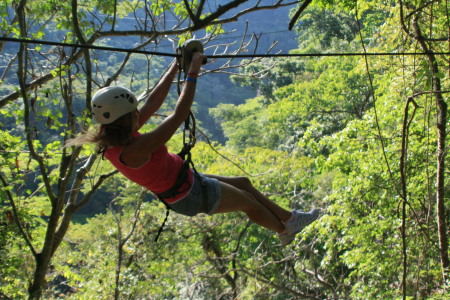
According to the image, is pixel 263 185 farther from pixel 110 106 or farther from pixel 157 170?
pixel 110 106

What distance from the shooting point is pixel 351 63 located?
1531 cm

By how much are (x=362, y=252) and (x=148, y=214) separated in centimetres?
537

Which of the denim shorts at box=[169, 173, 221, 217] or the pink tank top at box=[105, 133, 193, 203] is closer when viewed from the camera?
the pink tank top at box=[105, 133, 193, 203]

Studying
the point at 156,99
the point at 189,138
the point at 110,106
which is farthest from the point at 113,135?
the point at 156,99

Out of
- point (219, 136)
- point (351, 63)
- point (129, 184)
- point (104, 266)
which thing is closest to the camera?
point (104, 266)

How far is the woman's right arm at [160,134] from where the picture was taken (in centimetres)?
200

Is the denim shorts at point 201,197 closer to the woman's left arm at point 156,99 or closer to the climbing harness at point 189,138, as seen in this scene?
the climbing harness at point 189,138

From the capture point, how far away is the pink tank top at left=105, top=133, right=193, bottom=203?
2.16 meters

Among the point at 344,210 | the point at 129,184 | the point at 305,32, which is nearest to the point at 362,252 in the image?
the point at 344,210

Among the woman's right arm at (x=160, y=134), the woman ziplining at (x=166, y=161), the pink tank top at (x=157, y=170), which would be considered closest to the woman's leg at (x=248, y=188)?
the woman ziplining at (x=166, y=161)

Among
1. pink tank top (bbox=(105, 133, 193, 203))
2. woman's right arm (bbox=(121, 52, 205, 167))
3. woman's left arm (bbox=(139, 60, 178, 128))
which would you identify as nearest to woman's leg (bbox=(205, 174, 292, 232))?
pink tank top (bbox=(105, 133, 193, 203))

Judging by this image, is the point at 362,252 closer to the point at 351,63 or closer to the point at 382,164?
the point at 382,164

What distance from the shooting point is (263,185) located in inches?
416

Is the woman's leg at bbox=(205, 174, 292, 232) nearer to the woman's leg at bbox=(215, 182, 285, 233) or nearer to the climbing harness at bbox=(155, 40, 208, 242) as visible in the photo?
the woman's leg at bbox=(215, 182, 285, 233)
